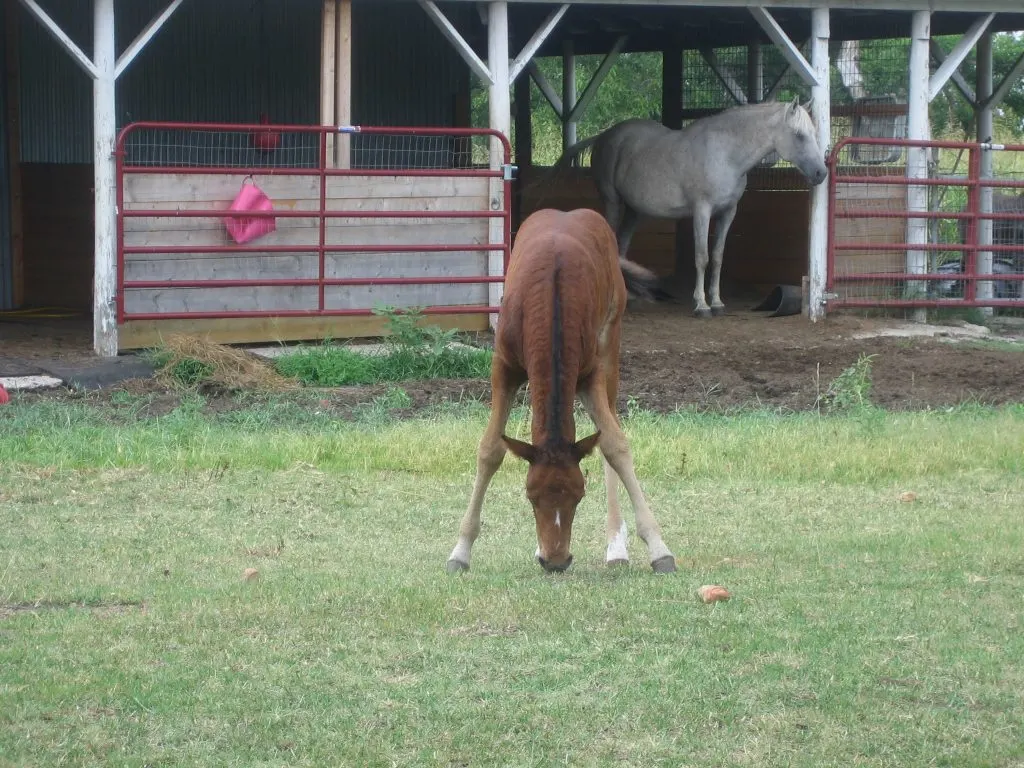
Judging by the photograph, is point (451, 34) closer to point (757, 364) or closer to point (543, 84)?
point (757, 364)

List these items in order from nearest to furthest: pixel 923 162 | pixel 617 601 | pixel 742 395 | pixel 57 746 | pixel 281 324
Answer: pixel 57 746
pixel 617 601
pixel 742 395
pixel 281 324
pixel 923 162

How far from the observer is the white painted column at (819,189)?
14578mm

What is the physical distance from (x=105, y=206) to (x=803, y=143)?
707 cm

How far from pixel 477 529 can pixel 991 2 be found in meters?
11.7

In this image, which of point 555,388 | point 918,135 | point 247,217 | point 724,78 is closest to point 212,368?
point 247,217

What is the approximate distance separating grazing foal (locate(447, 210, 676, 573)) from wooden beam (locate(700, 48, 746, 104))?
12.9 m

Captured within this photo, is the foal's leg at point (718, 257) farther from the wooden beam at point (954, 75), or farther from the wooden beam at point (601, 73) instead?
the wooden beam at point (954, 75)

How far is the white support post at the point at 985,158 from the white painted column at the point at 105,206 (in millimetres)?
9160

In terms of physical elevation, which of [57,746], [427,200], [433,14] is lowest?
[57,746]

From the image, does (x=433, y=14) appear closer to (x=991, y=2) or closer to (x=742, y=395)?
(x=742, y=395)

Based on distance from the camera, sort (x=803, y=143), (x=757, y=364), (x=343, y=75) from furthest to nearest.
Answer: (x=803, y=143)
(x=343, y=75)
(x=757, y=364)

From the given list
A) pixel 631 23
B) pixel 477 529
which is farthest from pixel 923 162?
pixel 477 529

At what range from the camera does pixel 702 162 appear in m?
15.5

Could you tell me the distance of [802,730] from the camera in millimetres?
3631
